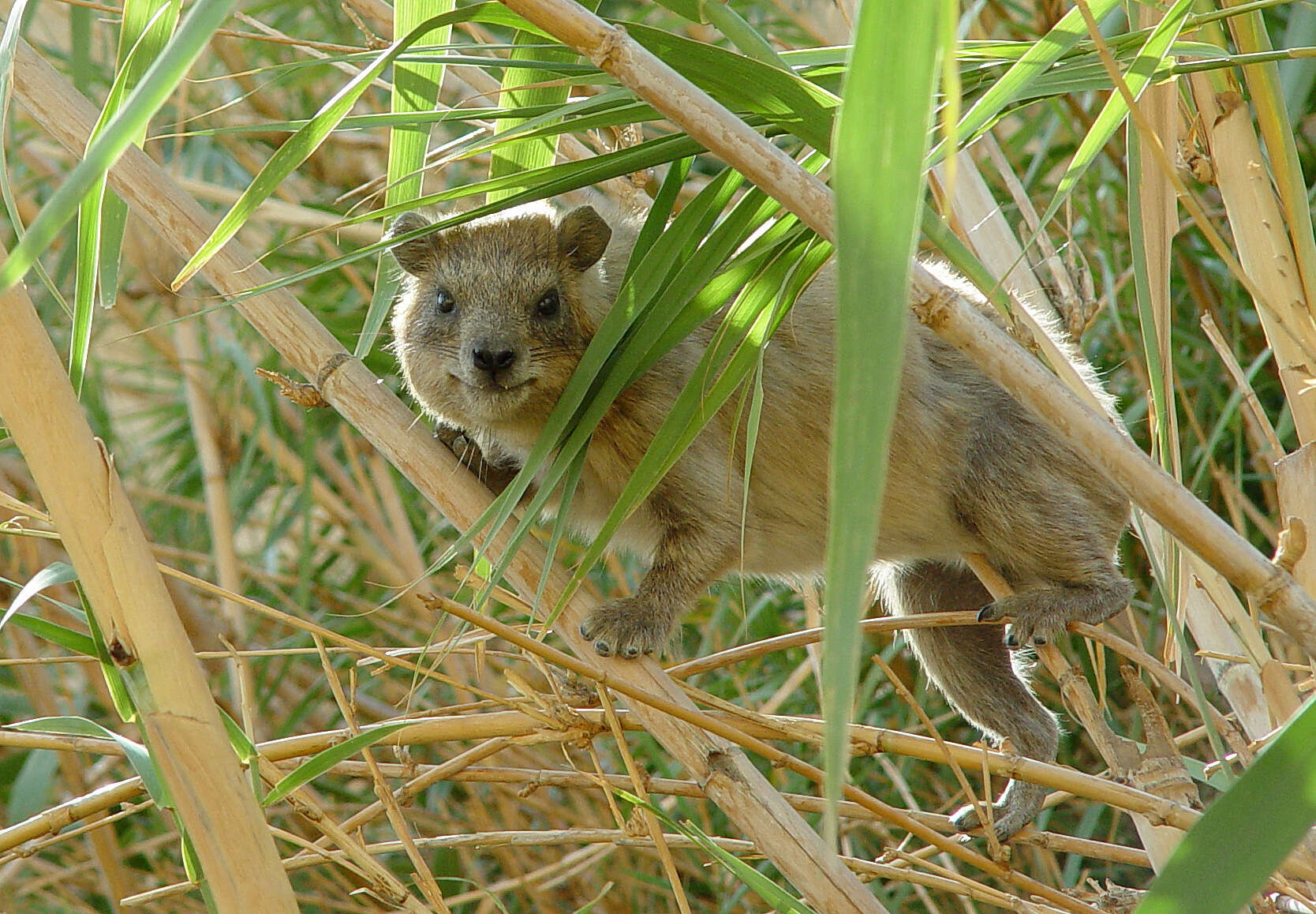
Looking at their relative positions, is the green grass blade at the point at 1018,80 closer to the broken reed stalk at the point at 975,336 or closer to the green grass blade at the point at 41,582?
the broken reed stalk at the point at 975,336

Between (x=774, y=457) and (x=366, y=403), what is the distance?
43.6 inches

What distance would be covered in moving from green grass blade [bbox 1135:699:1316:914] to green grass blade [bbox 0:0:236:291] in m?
0.87

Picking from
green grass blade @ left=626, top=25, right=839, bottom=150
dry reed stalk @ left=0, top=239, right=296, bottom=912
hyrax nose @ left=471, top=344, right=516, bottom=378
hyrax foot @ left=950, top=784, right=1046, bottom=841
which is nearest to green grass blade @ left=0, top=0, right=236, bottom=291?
dry reed stalk @ left=0, top=239, right=296, bottom=912

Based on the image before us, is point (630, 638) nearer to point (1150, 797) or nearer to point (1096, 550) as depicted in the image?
point (1150, 797)

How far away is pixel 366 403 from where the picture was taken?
1.86 metres

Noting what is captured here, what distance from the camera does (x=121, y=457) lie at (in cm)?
434

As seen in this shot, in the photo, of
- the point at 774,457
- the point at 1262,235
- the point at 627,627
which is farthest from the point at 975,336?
the point at 774,457

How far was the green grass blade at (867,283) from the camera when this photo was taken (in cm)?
72

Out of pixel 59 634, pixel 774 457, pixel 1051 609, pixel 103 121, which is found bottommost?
pixel 1051 609

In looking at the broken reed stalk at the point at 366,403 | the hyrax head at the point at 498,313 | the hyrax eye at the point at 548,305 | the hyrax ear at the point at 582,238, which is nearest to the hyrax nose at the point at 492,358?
the hyrax head at the point at 498,313

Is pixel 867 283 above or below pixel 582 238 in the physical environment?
above

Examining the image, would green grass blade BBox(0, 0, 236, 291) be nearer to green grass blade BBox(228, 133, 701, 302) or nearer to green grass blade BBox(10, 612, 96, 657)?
green grass blade BBox(228, 133, 701, 302)

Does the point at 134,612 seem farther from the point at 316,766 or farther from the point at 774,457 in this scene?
the point at 774,457

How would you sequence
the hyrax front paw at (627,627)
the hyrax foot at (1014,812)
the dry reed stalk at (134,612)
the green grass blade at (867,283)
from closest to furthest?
the green grass blade at (867,283), the dry reed stalk at (134,612), the hyrax front paw at (627,627), the hyrax foot at (1014,812)
